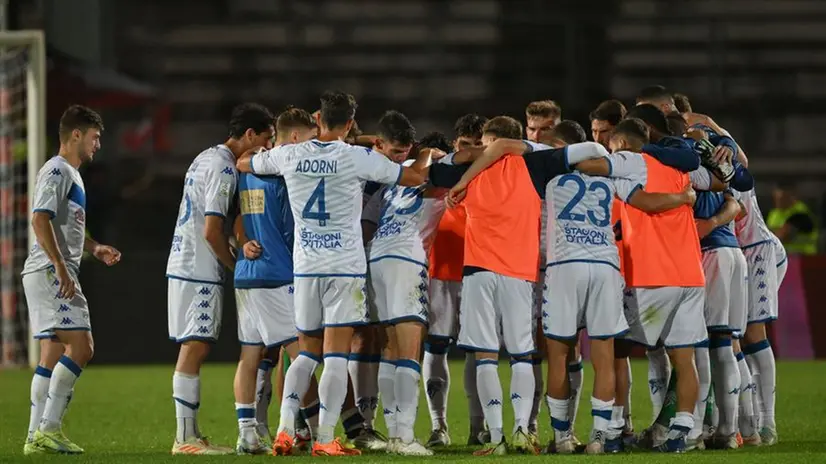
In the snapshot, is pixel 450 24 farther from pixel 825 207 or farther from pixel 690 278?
pixel 690 278

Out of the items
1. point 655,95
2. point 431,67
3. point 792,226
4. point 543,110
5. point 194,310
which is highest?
point 431,67

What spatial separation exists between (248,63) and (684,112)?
49.6 feet

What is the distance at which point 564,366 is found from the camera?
24.1ft

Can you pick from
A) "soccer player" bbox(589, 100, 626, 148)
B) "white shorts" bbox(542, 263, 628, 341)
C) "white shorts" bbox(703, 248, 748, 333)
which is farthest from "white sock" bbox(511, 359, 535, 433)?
"soccer player" bbox(589, 100, 626, 148)

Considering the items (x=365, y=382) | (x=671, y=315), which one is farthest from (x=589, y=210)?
(x=365, y=382)

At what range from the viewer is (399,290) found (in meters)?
7.46

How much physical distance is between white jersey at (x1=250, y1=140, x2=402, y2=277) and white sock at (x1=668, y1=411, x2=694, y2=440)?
1926 millimetres

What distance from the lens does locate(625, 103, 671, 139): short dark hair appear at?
7715 mm

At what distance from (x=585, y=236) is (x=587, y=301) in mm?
362

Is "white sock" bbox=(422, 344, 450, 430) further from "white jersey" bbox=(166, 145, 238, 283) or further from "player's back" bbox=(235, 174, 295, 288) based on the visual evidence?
"white jersey" bbox=(166, 145, 238, 283)

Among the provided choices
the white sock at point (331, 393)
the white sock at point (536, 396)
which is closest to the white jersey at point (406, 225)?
the white sock at point (331, 393)

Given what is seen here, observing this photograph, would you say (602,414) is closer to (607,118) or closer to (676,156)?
(676,156)

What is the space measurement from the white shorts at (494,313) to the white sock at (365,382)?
99 cm

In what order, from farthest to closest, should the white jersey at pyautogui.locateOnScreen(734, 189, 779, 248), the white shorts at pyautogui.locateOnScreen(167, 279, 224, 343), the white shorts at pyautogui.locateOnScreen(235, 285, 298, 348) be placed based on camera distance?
the white jersey at pyautogui.locateOnScreen(734, 189, 779, 248) < the white shorts at pyautogui.locateOnScreen(167, 279, 224, 343) < the white shorts at pyautogui.locateOnScreen(235, 285, 298, 348)
